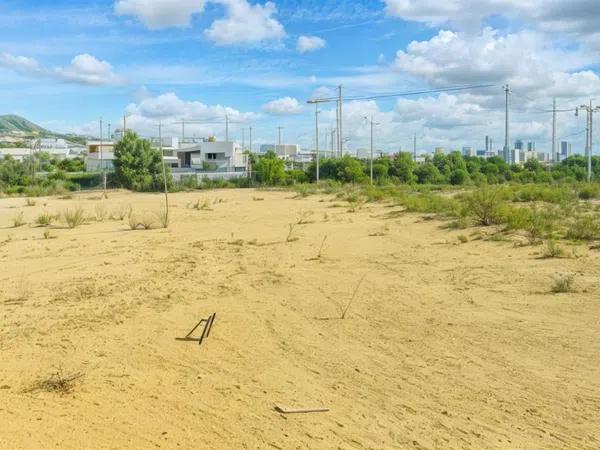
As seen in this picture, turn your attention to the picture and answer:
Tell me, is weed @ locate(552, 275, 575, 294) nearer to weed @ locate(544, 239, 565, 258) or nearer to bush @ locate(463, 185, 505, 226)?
weed @ locate(544, 239, 565, 258)

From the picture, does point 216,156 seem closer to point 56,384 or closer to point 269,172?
point 269,172

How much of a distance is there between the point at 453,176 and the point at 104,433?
74578 millimetres

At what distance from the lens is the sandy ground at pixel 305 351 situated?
18.8 ft

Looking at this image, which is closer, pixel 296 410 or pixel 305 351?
pixel 296 410

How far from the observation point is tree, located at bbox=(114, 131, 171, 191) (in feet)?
208

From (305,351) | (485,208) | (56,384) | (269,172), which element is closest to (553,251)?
(485,208)

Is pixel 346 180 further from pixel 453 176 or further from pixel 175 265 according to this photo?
pixel 175 265

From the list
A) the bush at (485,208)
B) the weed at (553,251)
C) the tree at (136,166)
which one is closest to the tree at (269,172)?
the tree at (136,166)

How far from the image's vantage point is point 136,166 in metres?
64.8

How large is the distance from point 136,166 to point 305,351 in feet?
195

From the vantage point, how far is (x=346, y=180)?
69875 millimetres

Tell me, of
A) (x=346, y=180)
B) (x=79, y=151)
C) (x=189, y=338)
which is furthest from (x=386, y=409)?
(x=79, y=151)

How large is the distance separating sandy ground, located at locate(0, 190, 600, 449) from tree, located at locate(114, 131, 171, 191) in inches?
1892

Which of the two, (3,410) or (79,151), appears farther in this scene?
(79,151)
